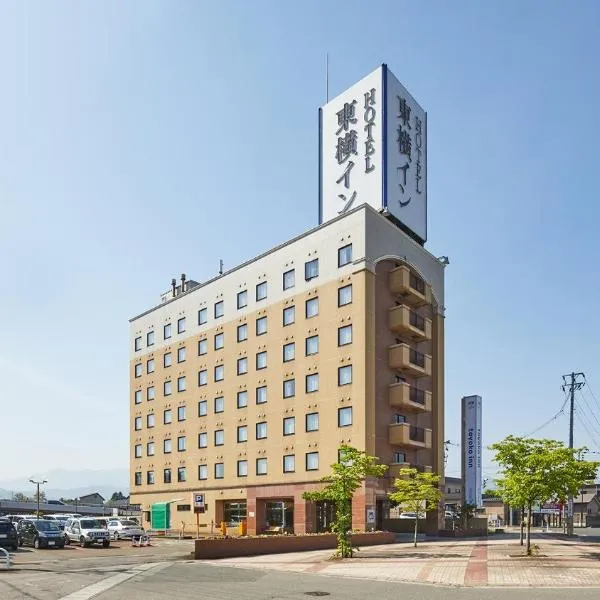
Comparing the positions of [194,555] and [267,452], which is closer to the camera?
[194,555]

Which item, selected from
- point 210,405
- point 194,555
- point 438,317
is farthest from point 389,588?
point 210,405

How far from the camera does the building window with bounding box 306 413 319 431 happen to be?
51625 millimetres

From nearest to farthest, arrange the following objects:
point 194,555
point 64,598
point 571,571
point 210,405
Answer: point 64,598, point 571,571, point 194,555, point 210,405

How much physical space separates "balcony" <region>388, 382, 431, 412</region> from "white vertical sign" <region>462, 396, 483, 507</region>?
5.04m

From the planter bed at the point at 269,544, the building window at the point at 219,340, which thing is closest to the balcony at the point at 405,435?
the planter bed at the point at 269,544

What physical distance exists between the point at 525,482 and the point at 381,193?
30.2m

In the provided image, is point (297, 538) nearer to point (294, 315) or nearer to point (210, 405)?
point (294, 315)

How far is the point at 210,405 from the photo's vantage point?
63969 millimetres

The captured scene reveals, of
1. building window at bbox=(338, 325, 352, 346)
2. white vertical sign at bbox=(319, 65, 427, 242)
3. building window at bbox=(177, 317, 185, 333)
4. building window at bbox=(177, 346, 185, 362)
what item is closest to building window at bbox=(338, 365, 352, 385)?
building window at bbox=(338, 325, 352, 346)

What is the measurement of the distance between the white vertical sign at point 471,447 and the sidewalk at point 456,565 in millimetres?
19535

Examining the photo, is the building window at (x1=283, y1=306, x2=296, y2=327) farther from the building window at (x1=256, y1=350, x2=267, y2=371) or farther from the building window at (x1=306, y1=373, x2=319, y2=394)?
the building window at (x1=306, y1=373, x2=319, y2=394)

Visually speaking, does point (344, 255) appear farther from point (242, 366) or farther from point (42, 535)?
point (42, 535)

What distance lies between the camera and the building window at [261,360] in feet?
190

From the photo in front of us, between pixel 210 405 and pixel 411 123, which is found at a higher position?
pixel 411 123
